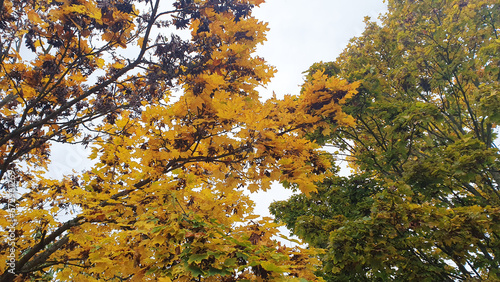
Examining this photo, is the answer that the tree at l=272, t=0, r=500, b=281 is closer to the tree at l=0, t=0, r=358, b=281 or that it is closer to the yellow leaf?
the tree at l=0, t=0, r=358, b=281

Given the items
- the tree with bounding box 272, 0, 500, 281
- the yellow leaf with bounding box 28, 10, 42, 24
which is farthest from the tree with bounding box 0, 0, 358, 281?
the tree with bounding box 272, 0, 500, 281

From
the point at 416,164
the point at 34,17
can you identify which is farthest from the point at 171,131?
the point at 416,164

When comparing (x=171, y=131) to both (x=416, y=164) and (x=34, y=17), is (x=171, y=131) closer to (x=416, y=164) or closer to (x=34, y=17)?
(x=34, y=17)

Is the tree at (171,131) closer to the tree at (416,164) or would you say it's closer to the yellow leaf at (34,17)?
the yellow leaf at (34,17)

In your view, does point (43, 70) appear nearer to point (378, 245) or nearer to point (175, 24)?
point (175, 24)

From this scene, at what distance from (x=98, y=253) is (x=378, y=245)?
13.5ft

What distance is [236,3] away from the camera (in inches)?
167

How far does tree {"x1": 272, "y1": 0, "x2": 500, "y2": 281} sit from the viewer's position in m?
4.34

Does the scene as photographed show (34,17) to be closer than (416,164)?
Yes

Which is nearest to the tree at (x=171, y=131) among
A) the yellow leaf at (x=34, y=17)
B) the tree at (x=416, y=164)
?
the yellow leaf at (x=34, y=17)

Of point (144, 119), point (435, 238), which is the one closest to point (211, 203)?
point (144, 119)

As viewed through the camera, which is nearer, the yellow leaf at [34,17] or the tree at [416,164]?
the yellow leaf at [34,17]

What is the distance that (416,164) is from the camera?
4941mm

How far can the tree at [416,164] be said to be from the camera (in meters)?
4.34
